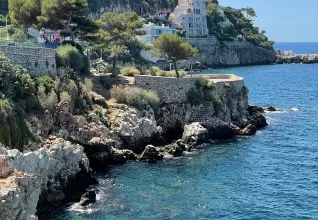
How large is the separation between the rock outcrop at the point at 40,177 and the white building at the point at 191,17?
109m

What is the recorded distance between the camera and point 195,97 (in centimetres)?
4994

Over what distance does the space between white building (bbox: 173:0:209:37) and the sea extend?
91.0 metres

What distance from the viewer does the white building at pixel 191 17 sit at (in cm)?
13988

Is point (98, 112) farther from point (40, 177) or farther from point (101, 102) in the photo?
point (40, 177)

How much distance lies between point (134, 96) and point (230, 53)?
10196 cm

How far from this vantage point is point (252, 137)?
1956 inches

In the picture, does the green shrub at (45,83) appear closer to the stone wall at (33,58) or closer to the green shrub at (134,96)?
the stone wall at (33,58)

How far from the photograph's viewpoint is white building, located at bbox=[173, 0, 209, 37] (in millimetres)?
139875

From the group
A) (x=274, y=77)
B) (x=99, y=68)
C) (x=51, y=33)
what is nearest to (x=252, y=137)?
(x=99, y=68)

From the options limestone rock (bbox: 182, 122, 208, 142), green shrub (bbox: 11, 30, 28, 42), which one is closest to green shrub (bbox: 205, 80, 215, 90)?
limestone rock (bbox: 182, 122, 208, 142)

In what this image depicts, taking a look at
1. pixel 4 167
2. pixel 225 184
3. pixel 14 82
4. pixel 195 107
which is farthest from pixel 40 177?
pixel 195 107

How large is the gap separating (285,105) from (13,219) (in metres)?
55.7

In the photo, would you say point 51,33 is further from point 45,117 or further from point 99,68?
point 45,117

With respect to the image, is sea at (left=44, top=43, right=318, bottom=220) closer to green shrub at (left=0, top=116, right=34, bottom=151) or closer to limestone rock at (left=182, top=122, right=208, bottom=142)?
limestone rock at (left=182, top=122, right=208, bottom=142)
